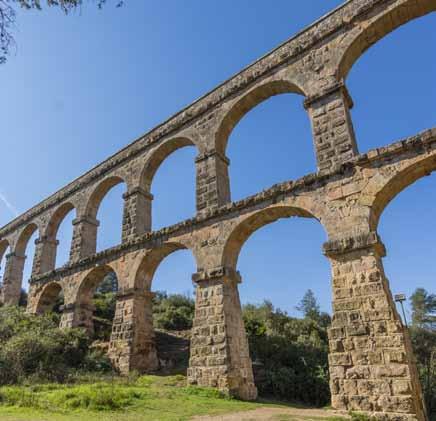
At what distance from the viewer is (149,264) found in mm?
11734

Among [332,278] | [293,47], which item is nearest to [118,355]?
[332,278]

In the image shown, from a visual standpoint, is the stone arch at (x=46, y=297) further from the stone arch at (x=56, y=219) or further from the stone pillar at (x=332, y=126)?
the stone pillar at (x=332, y=126)

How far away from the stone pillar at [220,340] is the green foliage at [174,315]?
8382 millimetres

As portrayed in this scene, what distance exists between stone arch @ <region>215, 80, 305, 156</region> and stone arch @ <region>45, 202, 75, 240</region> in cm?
895

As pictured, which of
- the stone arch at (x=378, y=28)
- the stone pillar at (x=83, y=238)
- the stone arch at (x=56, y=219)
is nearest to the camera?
the stone arch at (x=378, y=28)

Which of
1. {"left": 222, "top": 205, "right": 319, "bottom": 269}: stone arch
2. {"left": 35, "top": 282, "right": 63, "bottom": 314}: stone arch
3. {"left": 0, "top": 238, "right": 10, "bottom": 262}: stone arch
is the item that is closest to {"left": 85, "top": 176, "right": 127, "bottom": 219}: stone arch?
{"left": 35, "top": 282, "right": 63, "bottom": 314}: stone arch

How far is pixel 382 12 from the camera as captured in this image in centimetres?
928

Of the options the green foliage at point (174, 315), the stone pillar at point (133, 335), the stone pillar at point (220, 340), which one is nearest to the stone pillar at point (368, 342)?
the stone pillar at point (220, 340)

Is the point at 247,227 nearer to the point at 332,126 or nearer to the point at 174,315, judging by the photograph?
the point at 332,126

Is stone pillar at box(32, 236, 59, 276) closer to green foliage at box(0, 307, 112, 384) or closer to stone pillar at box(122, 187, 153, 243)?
green foliage at box(0, 307, 112, 384)

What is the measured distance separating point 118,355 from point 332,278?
6738mm

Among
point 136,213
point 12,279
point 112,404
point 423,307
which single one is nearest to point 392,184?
point 112,404

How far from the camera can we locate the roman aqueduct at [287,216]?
663 cm

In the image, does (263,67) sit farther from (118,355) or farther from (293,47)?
(118,355)
